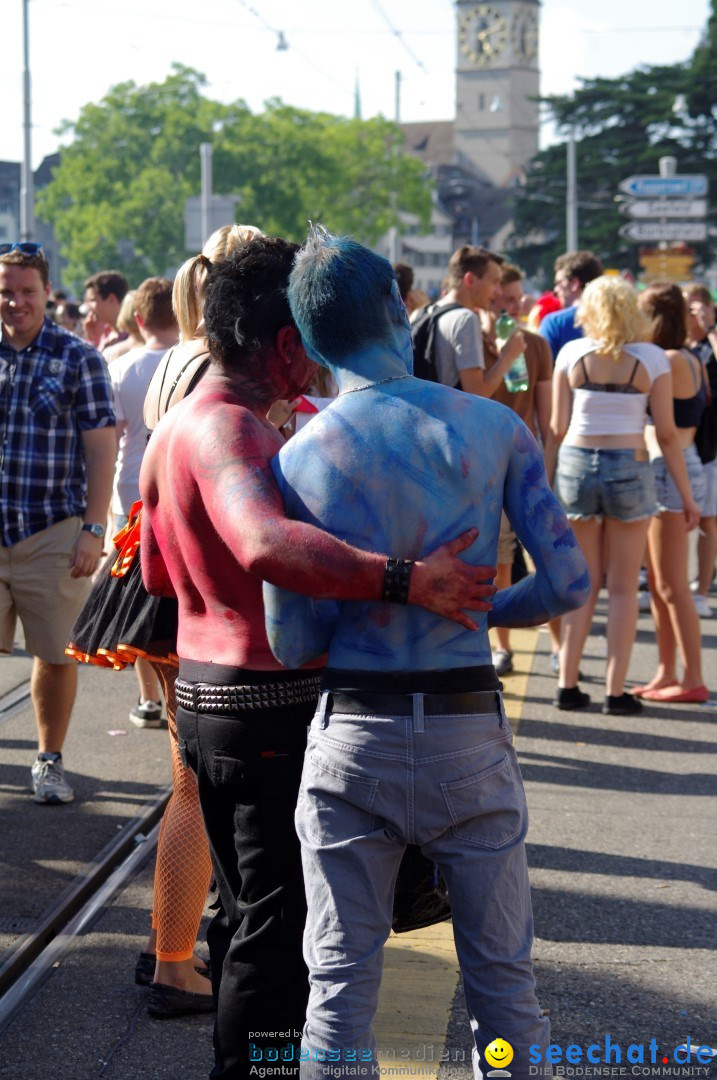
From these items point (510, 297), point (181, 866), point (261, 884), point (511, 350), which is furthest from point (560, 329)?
point (261, 884)

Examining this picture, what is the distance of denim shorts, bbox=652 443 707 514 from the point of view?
299 inches

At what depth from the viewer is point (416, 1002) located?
395cm

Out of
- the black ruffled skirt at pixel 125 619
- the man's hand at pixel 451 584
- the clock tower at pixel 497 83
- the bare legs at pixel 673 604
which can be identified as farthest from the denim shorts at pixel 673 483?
the clock tower at pixel 497 83

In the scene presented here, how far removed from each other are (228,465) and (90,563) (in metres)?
2.96

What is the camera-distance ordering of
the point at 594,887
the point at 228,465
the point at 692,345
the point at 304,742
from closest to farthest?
the point at 228,465, the point at 304,742, the point at 594,887, the point at 692,345

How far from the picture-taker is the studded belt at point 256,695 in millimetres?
2984

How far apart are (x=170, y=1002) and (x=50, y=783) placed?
2.07 meters

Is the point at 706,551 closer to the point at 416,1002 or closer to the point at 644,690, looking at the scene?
the point at 644,690

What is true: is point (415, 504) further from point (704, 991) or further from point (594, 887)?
point (594, 887)

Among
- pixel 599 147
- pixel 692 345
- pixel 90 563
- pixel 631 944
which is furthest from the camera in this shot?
pixel 599 147

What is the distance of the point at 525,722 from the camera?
711 cm

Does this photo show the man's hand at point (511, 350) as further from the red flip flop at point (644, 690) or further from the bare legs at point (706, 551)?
the bare legs at point (706, 551)

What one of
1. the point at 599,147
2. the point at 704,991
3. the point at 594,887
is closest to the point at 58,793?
the point at 594,887

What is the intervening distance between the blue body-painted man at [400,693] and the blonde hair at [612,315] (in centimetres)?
430
